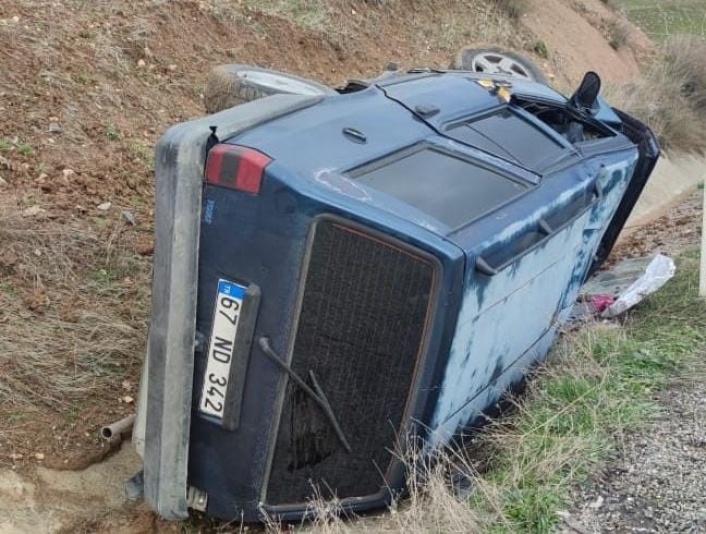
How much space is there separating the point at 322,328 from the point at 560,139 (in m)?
2.25

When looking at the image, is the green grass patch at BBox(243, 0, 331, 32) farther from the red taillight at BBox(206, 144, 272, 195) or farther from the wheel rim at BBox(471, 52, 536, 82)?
the red taillight at BBox(206, 144, 272, 195)

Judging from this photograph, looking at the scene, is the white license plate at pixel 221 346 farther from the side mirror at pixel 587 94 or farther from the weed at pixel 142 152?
the weed at pixel 142 152

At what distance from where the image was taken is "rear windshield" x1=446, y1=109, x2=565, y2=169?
4.38 meters

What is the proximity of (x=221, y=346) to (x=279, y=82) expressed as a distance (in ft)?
9.74

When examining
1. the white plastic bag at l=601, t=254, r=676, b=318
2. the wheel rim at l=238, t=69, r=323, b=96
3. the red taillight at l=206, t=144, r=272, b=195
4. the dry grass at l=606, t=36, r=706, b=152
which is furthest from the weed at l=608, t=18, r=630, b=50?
the red taillight at l=206, t=144, r=272, b=195

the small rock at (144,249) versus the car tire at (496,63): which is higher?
the car tire at (496,63)

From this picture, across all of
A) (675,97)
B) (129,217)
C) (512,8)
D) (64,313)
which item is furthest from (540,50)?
(64,313)

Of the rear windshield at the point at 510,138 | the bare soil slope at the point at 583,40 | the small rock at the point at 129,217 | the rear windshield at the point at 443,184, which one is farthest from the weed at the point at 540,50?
the rear windshield at the point at 443,184

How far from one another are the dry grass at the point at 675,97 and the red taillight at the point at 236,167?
885cm

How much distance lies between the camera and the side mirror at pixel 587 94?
18.9ft

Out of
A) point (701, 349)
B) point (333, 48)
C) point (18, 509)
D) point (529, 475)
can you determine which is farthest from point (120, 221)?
point (333, 48)

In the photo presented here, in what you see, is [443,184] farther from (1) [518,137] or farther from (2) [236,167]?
(1) [518,137]

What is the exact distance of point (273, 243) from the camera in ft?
10.8

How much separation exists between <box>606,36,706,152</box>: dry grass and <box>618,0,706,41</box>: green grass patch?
681 cm
